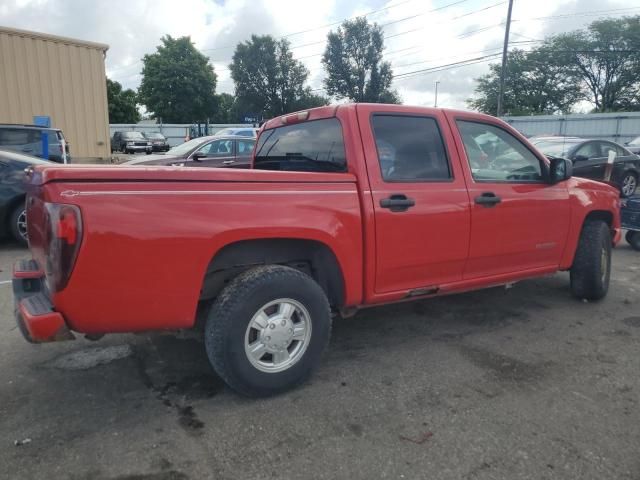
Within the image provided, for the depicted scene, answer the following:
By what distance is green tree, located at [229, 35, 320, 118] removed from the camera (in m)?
53.9

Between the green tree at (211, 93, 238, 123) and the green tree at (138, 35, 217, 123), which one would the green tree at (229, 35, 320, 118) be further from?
the green tree at (138, 35, 217, 123)

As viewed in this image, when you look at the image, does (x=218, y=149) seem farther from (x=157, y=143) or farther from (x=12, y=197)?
(x=157, y=143)

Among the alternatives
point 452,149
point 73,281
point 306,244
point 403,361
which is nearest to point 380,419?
point 403,361

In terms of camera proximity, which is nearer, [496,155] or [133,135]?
[496,155]

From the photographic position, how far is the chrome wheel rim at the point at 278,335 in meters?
2.84

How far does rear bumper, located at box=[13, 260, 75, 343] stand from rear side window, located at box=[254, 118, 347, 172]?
6.19 ft

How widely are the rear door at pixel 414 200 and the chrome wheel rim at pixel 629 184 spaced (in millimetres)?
11524

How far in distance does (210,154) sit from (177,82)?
35.4m

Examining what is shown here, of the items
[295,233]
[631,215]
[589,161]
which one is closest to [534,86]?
[589,161]

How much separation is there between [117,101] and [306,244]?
2181 inches

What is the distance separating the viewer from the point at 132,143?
107 ft

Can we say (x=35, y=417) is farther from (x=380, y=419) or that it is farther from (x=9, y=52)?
(x=9, y=52)

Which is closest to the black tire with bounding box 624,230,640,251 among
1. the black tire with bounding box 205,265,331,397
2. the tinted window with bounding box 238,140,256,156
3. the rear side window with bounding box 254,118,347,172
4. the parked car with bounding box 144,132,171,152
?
the rear side window with bounding box 254,118,347,172

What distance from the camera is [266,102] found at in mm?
54812
